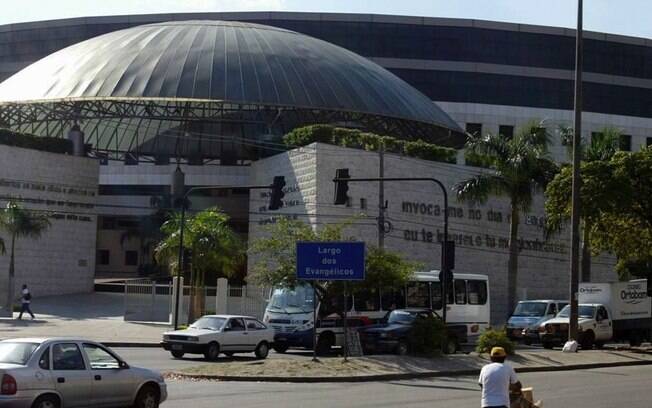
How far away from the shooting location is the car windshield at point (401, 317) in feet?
97.9

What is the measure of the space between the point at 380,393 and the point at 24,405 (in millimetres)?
8516

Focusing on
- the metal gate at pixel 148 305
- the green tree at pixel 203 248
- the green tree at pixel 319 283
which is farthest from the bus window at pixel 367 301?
the metal gate at pixel 148 305

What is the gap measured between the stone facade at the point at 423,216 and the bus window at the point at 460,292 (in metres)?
9.54

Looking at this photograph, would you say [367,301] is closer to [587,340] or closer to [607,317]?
[587,340]

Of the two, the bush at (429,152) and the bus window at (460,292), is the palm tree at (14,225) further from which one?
the bus window at (460,292)

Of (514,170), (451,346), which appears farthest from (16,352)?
(514,170)

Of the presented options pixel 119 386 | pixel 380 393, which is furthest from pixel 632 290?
pixel 119 386

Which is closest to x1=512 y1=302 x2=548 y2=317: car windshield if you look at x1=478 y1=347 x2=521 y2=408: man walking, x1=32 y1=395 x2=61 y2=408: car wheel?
x1=478 y1=347 x2=521 y2=408: man walking

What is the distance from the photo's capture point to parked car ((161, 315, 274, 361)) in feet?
93.8

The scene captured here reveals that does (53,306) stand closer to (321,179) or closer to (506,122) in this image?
(321,179)

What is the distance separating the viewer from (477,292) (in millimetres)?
37219

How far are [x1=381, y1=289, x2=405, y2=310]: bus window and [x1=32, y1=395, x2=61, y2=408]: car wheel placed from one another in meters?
21.4

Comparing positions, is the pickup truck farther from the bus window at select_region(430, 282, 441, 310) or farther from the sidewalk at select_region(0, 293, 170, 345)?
the sidewalk at select_region(0, 293, 170, 345)

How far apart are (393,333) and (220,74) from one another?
3489 centimetres
